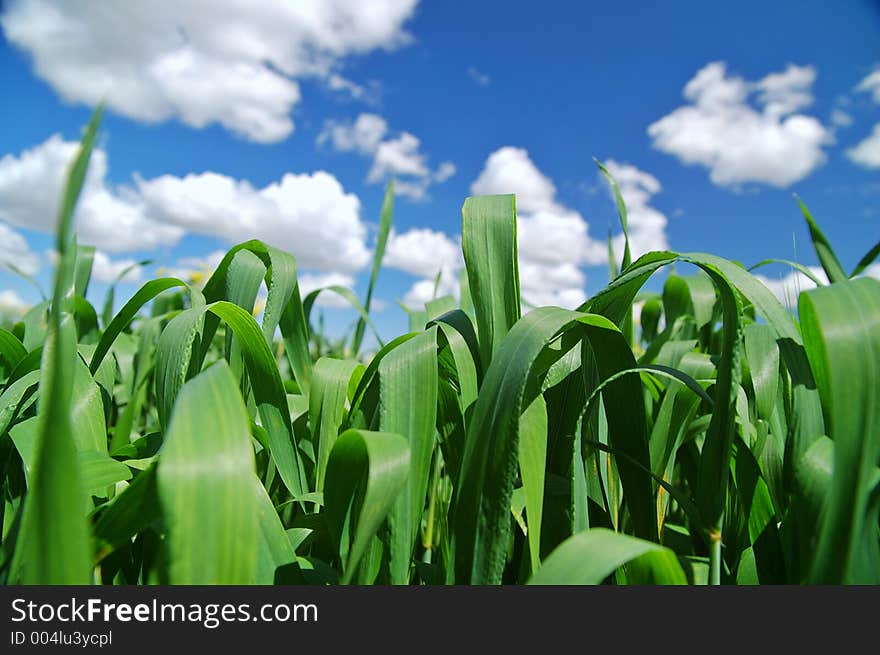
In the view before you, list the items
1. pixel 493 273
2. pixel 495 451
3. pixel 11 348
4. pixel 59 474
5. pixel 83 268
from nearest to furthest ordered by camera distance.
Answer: pixel 59 474 → pixel 495 451 → pixel 493 273 → pixel 11 348 → pixel 83 268

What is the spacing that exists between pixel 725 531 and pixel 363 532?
15.2 inches

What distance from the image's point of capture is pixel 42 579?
0.80 feet

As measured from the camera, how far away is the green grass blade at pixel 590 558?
29 cm

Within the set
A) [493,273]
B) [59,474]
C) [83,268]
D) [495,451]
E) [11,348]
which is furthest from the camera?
[83,268]

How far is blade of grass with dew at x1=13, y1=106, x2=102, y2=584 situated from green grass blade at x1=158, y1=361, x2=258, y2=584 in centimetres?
3

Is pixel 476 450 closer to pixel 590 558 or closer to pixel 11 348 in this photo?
pixel 590 558

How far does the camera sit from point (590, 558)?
298 millimetres

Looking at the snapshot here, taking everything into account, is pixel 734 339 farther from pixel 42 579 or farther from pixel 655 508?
pixel 42 579

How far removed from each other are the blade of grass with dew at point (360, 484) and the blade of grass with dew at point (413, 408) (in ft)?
0.12

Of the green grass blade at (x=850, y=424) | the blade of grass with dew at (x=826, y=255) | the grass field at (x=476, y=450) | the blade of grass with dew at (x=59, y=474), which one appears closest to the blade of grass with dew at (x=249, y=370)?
the grass field at (x=476, y=450)

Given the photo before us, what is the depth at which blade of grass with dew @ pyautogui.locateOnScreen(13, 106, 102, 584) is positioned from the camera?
203mm

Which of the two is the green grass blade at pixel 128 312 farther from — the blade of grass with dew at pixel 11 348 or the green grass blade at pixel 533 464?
the green grass blade at pixel 533 464

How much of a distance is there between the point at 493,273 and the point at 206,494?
0.30 m

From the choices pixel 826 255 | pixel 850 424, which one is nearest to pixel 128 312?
pixel 850 424
